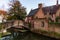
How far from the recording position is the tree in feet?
141

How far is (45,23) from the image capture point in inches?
1156

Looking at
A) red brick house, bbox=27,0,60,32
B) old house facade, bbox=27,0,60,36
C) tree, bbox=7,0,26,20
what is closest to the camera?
old house facade, bbox=27,0,60,36

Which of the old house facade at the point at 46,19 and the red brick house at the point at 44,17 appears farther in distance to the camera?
the red brick house at the point at 44,17

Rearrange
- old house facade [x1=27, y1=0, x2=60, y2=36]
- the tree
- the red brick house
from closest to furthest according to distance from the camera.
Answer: old house facade [x1=27, y1=0, x2=60, y2=36]
the red brick house
the tree

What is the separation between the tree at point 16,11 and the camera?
42.9 metres

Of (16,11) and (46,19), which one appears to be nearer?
(46,19)

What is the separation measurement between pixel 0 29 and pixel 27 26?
12.0 m

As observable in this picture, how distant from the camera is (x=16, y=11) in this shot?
4409cm

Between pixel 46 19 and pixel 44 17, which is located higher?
pixel 44 17

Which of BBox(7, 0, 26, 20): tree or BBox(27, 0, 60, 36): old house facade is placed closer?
BBox(27, 0, 60, 36): old house facade

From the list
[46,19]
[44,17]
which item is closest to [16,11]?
[44,17]

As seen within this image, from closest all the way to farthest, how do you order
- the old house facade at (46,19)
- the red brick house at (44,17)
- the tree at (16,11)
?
the old house facade at (46,19) < the red brick house at (44,17) < the tree at (16,11)

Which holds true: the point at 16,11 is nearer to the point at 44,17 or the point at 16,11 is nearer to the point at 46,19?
the point at 44,17

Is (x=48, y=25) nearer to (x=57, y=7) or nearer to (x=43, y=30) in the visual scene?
(x=43, y=30)
